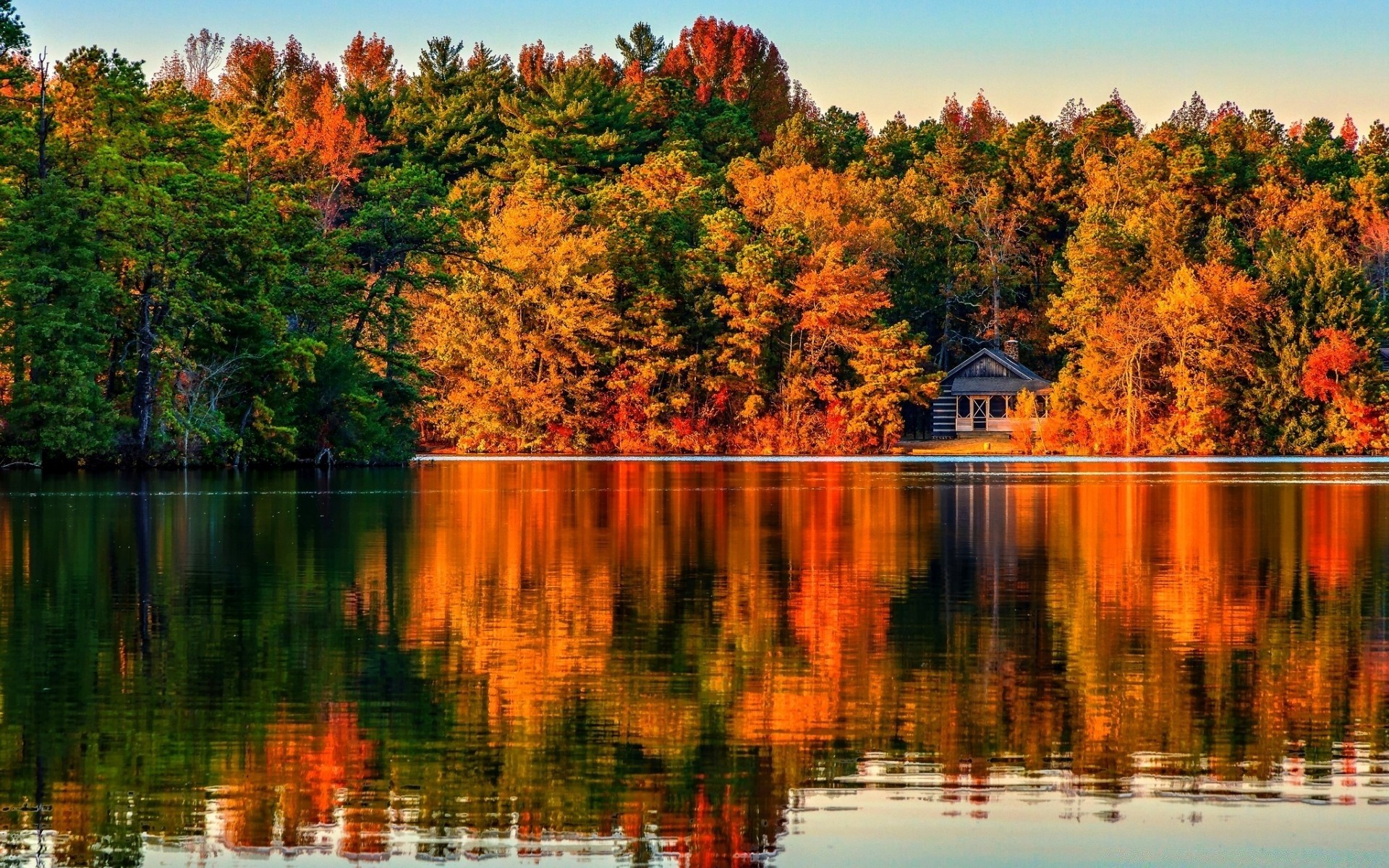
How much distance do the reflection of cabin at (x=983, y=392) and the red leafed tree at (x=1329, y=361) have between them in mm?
13676

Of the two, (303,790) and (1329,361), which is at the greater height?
(1329,361)

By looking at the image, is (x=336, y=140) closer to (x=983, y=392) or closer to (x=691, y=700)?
(x=983, y=392)

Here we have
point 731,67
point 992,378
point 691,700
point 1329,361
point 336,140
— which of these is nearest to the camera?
point 691,700

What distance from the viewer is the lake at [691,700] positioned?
8.95 meters

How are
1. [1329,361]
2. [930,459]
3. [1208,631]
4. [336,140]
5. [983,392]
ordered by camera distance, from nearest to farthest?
[1208,631]
[1329,361]
[930,459]
[983,392]
[336,140]

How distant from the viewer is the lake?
895 cm

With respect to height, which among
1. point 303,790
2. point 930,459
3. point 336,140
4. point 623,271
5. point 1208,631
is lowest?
point 303,790

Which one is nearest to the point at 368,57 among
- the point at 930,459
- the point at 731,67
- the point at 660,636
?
the point at 731,67

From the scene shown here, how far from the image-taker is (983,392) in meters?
90.2

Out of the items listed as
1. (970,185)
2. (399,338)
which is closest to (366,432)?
(399,338)

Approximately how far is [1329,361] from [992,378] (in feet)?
57.3

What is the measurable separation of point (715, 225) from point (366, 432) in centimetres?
2770

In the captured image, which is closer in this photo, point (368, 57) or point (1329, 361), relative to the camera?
point (1329, 361)

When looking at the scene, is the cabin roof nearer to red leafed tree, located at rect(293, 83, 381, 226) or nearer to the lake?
red leafed tree, located at rect(293, 83, 381, 226)
